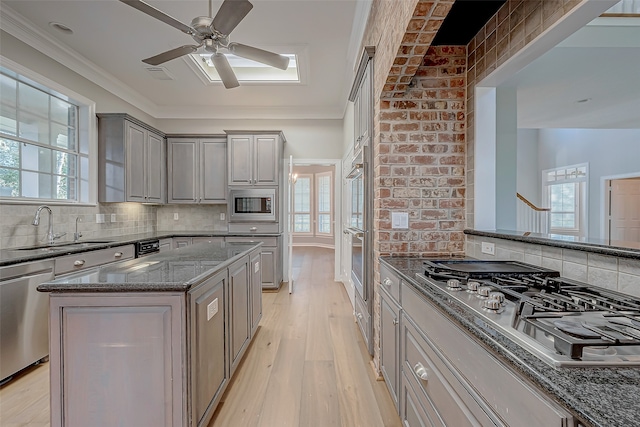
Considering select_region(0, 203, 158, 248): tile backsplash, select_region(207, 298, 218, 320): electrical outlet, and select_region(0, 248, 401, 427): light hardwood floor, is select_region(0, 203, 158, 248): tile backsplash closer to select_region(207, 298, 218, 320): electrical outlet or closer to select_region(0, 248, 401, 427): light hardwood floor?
select_region(0, 248, 401, 427): light hardwood floor

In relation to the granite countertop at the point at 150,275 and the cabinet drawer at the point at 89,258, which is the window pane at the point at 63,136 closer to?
the cabinet drawer at the point at 89,258

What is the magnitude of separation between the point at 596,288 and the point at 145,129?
16.0ft

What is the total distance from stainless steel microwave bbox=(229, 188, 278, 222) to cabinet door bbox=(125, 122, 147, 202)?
121 centimetres

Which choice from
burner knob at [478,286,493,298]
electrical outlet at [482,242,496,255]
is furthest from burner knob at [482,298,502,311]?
electrical outlet at [482,242,496,255]

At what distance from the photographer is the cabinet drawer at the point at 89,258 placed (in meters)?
2.40

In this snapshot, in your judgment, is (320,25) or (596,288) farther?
(320,25)

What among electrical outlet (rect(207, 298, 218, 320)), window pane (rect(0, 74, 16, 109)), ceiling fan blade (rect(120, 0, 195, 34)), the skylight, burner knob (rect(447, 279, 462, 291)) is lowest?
electrical outlet (rect(207, 298, 218, 320))

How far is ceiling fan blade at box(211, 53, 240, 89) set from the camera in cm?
236

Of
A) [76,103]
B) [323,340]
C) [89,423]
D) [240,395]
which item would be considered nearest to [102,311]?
[89,423]

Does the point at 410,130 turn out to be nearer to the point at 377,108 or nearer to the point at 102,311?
the point at 377,108

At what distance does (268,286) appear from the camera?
4.27 m

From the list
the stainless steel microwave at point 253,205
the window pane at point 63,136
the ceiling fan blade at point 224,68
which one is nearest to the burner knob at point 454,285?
the ceiling fan blade at point 224,68

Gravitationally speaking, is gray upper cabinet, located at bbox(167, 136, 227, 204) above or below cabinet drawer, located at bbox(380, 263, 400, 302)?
above

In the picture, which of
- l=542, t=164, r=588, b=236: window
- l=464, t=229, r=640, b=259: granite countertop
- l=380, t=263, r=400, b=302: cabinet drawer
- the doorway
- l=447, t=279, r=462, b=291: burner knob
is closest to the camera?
l=464, t=229, r=640, b=259: granite countertop
